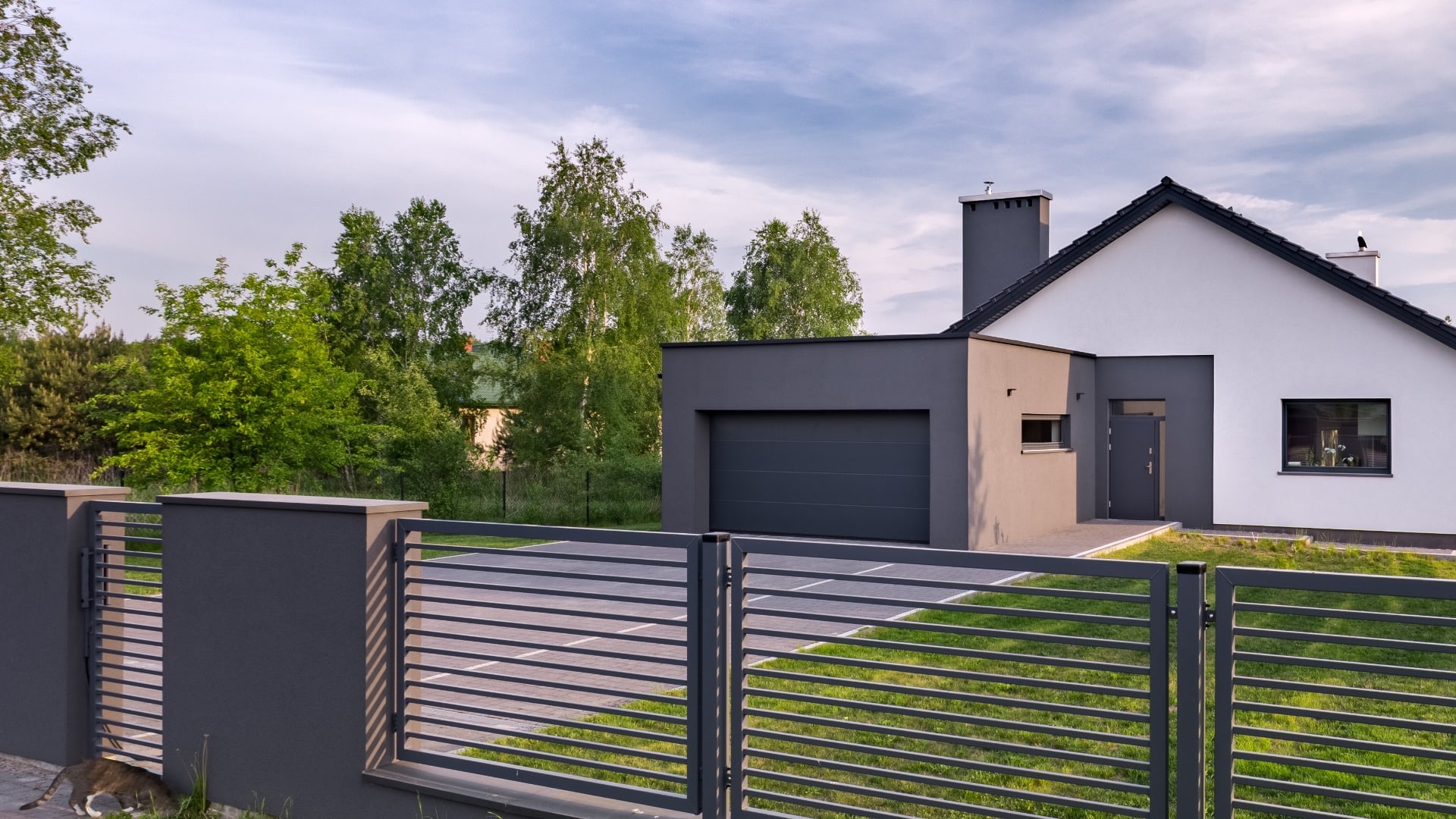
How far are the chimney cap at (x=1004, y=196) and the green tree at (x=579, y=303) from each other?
1053 cm

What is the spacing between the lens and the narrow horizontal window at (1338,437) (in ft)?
67.4

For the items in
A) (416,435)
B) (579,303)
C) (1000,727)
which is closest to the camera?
(1000,727)

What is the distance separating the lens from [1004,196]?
27578mm

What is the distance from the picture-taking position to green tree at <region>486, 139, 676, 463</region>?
33344 mm

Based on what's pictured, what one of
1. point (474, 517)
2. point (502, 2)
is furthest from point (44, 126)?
point (502, 2)

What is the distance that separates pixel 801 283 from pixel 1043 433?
2518cm

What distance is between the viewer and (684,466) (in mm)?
19922

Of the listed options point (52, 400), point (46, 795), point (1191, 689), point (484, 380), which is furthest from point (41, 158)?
point (1191, 689)

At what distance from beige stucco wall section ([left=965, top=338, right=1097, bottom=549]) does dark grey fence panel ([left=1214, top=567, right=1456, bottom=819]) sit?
577cm

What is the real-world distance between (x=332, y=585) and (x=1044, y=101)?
23.7 m

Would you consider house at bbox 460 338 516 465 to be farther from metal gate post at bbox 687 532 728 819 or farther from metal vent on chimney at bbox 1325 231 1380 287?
metal gate post at bbox 687 532 728 819

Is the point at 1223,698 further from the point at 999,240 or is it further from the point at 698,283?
the point at 698,283

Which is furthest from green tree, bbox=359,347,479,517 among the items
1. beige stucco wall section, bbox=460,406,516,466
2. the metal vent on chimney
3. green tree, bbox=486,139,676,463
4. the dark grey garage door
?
the metal vent on chimney

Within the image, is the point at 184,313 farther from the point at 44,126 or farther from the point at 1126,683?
the point at 1126,683
